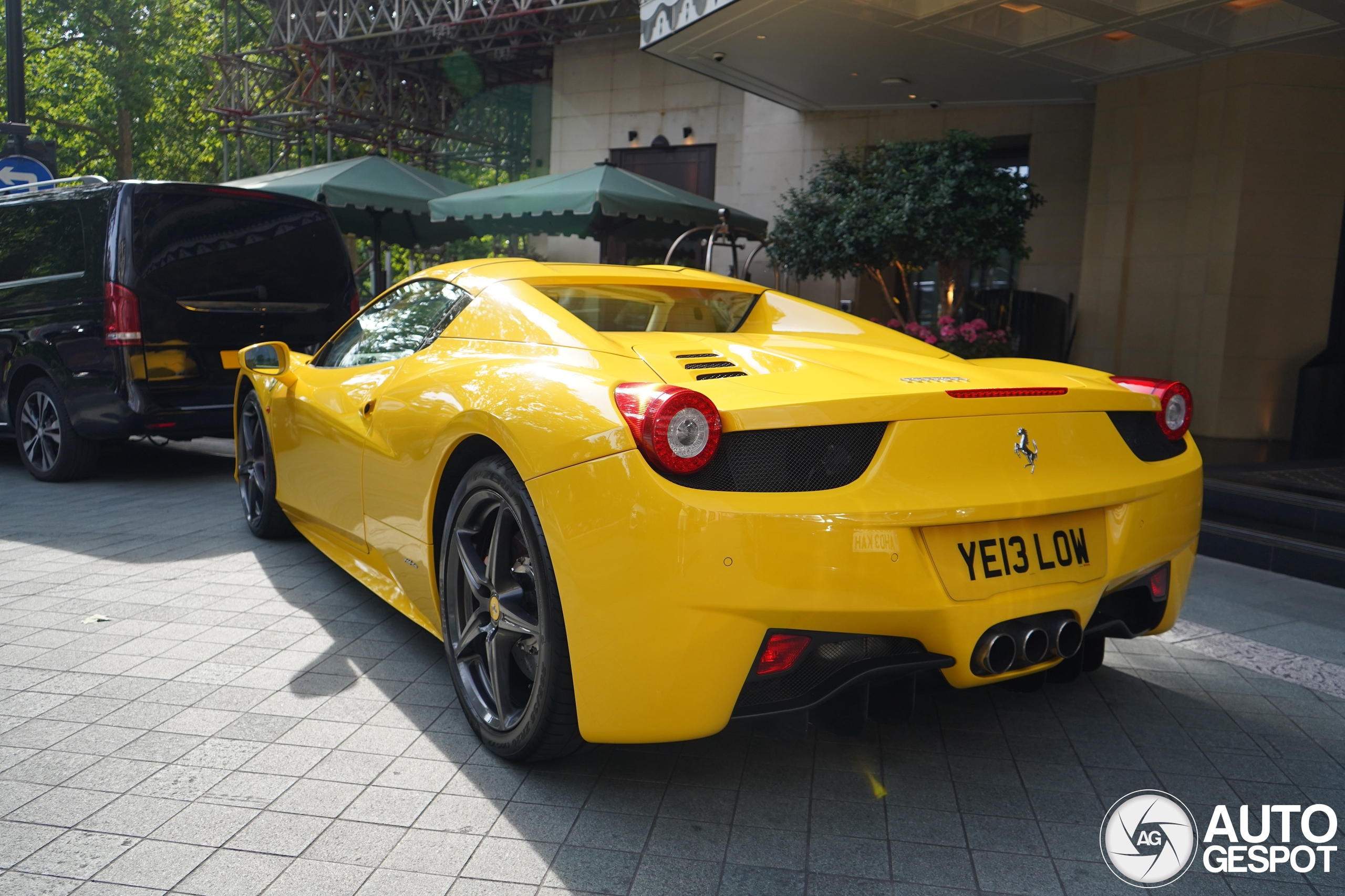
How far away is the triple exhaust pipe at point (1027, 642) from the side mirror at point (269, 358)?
3318 millimetres

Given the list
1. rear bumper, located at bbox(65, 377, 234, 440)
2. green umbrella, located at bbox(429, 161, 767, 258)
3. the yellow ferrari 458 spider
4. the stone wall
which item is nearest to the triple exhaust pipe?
the yellow ferrari 458 spider

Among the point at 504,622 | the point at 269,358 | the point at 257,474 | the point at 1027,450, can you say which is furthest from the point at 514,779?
the point at 257,474

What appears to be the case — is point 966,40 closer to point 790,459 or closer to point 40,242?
point 40,242

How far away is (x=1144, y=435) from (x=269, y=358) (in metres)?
3.53

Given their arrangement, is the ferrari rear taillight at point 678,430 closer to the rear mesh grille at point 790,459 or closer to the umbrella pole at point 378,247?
the rear mesh grille at point 790,459

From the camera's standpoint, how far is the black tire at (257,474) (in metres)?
4.79

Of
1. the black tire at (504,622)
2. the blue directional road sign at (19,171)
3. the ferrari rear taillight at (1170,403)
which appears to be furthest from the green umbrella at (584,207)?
the ferrari rear taillight at (1170,403)

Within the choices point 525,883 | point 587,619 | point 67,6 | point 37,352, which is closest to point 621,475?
point 587,619

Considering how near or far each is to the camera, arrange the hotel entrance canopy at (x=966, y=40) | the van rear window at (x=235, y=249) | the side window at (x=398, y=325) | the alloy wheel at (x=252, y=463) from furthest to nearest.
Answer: the hotel entrance canopy at (x=966, y=40) → the van rear window at (x=235, y=249) → the alloy wheel at (x=252, y=463) → the side window at (x=398, y=325)

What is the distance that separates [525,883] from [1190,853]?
1498 millimetres

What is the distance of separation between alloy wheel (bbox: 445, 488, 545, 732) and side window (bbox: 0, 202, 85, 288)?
5.28 m

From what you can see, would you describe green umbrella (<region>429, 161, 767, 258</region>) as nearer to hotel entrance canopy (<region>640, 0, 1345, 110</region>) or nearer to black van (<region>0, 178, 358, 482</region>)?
hotel entrance canopy (<region>640, 0, 1345, 110</region>)

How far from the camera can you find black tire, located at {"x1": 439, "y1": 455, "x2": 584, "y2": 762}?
92.0 inches

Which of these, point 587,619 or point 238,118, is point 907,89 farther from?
point 238,118
